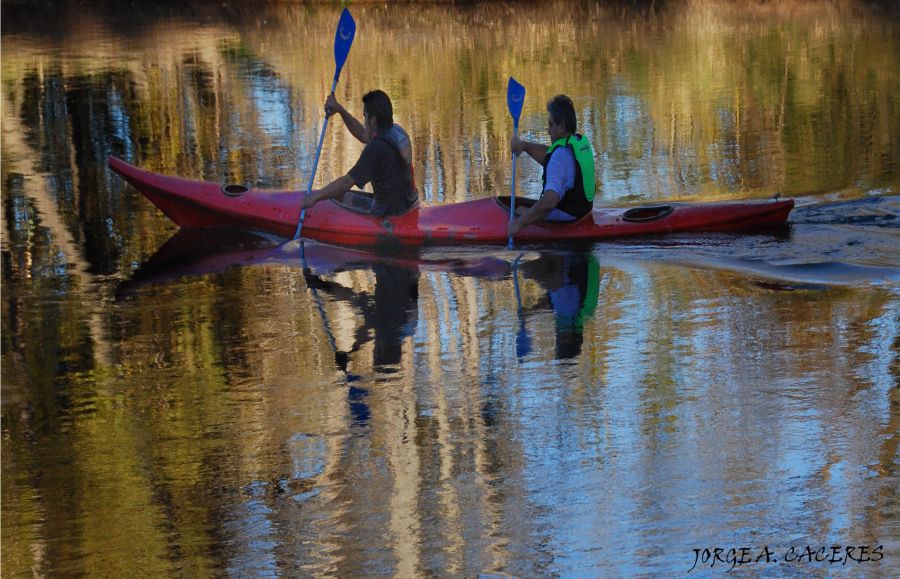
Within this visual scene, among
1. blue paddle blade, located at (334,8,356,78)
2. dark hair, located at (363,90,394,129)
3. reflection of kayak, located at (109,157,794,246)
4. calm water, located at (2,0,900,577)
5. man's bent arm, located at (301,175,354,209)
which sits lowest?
calm water, located at (2,0,900,577)

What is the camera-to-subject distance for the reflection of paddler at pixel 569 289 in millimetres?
6875

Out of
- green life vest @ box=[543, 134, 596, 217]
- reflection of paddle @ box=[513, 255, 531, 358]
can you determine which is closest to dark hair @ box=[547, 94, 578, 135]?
green life vest @ box=[543, 134, 596, 217]

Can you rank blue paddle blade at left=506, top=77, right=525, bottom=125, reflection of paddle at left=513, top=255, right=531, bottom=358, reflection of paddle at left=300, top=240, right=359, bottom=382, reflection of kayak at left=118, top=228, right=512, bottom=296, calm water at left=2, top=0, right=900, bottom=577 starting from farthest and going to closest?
blue paddle blade at left=506, top=77, right=525, bottom=125 → reflection of kayak at left=118, top=228, right=512, bottom=296 → reflection of paddle at left=513, top=255, right=531, bottom=358 → reflection of paddle at left=300, top=240, right=359, bottom=382 → calm water at left=2, top=0, right=900, bottom=577

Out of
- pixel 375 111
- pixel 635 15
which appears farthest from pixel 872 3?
pixel 375 111

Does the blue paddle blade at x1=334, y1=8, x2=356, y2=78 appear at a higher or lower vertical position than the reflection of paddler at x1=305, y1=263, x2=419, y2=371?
higher

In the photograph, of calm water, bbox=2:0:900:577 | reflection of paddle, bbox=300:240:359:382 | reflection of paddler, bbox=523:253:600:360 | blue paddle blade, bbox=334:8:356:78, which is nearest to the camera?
calm water, bbox=2:0:900:577

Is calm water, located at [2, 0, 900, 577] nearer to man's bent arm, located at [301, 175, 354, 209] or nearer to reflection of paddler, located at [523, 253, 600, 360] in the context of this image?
reflection of paddler, located at [523, 253, 600, 360]

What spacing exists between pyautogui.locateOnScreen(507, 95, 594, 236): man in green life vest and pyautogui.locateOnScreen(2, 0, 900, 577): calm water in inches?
11.1

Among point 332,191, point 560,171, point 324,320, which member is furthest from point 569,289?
point 332,191

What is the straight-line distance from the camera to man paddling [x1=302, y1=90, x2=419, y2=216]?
854cm

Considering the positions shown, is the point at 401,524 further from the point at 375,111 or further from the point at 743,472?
the point at 375,111

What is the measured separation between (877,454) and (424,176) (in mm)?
6572

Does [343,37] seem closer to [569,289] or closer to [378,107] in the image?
[378,107]

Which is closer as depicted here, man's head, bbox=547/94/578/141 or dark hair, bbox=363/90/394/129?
man's head, bbox=547/94/578/141
